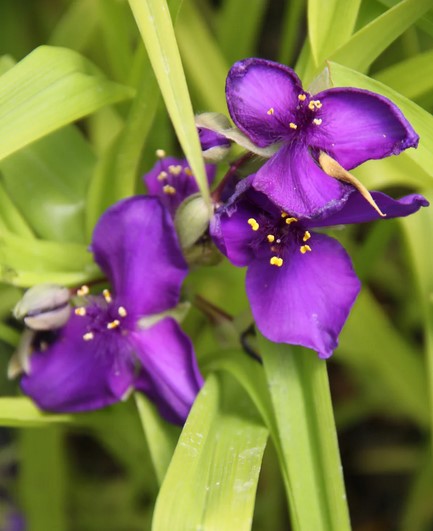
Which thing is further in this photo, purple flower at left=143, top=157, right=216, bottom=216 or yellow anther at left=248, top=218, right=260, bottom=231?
purple flower at left=143, top=157, right=216, bottom=216

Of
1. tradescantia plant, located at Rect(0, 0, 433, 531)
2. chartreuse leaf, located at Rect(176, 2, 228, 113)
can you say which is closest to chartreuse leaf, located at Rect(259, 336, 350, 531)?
tradescantia plant, located at Rect(0, 0, 433, 531)

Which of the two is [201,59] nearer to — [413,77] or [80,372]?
[413,77]

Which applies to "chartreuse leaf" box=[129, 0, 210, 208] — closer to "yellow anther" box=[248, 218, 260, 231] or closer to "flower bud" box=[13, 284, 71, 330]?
"yellow anther" box=[248, 218, 260, 231]

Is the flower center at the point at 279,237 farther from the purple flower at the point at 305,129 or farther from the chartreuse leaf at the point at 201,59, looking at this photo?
the chartreuse leaf at the point at 201,59

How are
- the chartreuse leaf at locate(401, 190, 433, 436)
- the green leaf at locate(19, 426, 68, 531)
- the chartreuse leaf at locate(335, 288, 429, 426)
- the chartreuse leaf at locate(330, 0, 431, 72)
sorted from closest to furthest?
the chartreuse leaf at locate(330, 0, 431, 72) < the chartreuse leaf at locate(401, 190, 433, 436) < the chartreuse leaf at locate(335, 288, 429, 426) < the green leaf at locate(19, 426, 68, 531)

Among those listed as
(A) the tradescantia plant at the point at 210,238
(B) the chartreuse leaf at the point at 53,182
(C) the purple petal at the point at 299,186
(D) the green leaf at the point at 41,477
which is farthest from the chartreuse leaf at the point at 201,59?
(D) the green leaf at the point at 41,477

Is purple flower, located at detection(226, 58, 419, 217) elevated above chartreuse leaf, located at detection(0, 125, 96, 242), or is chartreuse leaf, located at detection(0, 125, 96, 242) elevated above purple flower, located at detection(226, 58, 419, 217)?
purple flower, located at detection(226, 58, 419, 217)
